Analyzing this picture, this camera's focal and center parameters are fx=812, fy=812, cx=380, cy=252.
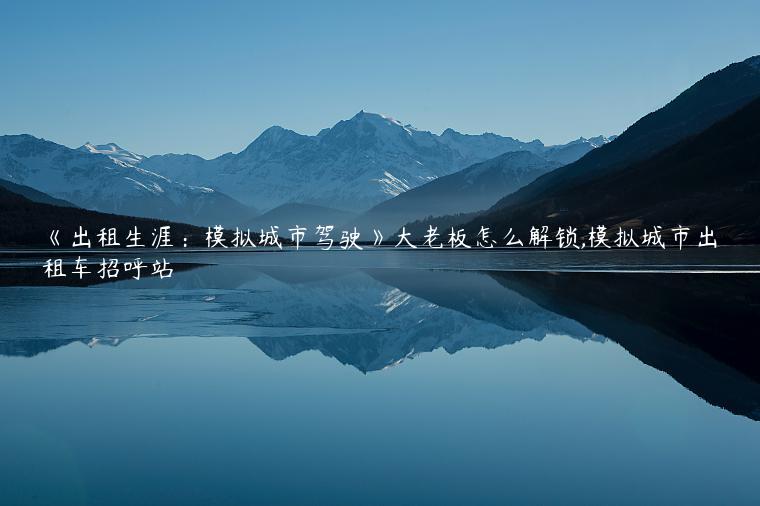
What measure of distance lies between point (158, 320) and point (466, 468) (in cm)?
3283

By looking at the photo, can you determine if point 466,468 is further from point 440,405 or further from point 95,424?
point 95,424

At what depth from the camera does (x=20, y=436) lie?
2169 cm

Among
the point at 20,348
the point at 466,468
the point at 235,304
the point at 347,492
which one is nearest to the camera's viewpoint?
the point at 347,492

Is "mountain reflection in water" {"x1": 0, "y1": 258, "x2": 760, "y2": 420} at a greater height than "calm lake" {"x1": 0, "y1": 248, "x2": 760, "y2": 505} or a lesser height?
greater

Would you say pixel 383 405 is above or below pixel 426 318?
below

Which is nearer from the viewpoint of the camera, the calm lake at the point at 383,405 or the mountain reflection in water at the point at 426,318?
the calm lake at the point at 383,405

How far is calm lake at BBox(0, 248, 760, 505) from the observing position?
1759 centimetres

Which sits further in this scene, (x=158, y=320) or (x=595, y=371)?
(x=158, y=320)

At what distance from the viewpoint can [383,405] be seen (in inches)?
1008

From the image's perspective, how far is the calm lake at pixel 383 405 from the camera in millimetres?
17594

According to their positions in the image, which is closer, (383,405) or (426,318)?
(383,405)

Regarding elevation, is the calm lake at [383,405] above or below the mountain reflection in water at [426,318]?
below

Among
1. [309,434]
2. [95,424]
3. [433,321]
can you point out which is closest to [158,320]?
[433,321]

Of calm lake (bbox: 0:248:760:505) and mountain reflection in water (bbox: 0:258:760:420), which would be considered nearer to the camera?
calm lake (bbox: 0:248:760:505)
